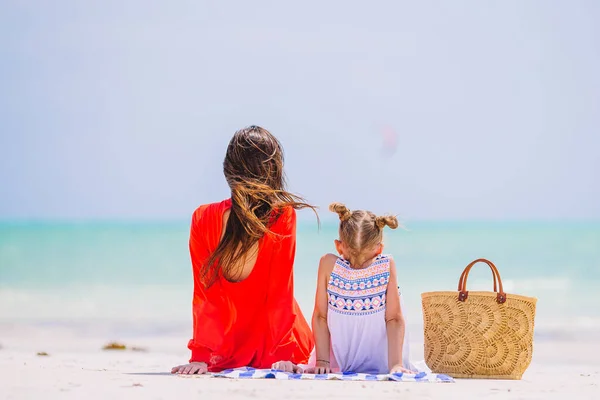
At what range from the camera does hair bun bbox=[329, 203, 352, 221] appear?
459cm

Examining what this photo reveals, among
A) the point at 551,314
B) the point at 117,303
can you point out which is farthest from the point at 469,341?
the point at 117,303

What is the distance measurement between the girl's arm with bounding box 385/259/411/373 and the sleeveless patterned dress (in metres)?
0.03

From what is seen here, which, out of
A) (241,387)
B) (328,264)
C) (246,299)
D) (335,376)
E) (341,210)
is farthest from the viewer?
(246,299)

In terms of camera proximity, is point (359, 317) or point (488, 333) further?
point (488, 333)

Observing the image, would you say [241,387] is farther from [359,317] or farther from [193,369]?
[359,317]

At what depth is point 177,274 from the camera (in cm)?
1805

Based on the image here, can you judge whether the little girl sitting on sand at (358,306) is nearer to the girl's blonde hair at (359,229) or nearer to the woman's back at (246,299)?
the girl's blonde hair at (359,229)

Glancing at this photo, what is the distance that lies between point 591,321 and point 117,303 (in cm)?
666

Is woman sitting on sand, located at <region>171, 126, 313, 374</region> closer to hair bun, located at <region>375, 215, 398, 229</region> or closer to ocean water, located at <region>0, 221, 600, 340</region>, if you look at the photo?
hair bun, located at <region>375, 215, 398, 229</region>

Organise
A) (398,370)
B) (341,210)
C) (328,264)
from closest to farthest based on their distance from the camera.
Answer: (398,370), (341,210), (328,264)

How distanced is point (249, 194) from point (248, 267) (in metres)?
0.41

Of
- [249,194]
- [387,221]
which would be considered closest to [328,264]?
[387,221]

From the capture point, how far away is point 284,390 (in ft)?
13.3

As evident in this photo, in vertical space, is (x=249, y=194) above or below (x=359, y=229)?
above
